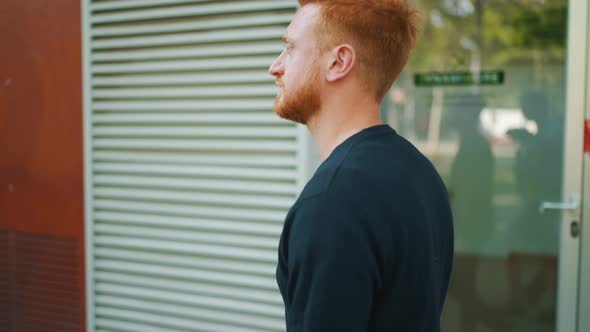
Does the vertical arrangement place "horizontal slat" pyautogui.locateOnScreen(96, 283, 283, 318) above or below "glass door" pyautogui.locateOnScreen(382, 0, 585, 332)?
below

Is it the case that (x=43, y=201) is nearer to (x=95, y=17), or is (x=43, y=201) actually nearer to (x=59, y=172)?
(x=59, y=172)

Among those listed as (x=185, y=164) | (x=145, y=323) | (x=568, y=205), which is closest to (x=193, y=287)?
(x=145, y=323)

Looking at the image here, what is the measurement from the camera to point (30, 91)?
432 centimetres

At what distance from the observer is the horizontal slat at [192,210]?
146 inches

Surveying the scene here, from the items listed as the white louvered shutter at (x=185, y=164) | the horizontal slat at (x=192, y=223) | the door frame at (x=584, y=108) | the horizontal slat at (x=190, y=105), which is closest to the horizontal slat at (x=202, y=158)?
the white louvered shutter at (x=185, y=164)

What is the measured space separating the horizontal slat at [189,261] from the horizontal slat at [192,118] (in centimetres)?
92

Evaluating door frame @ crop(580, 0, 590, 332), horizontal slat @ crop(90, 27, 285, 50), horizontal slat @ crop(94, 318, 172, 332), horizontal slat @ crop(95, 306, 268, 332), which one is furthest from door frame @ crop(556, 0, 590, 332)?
horizontal slat @ crop(94, 318, 172, 332)

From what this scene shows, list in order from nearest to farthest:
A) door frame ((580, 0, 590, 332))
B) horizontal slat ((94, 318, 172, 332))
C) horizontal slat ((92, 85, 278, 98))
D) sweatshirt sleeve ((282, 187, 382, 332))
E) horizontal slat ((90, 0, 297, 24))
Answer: sweatshirt sleeve ((282, 187, 382, 332)), door frame ((580, 0, 590, 332)), horizontal slat ((90, 0, 297, 24)), horizontal slat ((92, 85, 278, 98)), horizontal slat ((94, 318, 172, 332))

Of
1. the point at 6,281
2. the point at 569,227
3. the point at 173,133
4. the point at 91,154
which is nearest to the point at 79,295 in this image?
the point at 6,281

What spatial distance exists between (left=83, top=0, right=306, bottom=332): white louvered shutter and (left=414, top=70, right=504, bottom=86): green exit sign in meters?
0.98

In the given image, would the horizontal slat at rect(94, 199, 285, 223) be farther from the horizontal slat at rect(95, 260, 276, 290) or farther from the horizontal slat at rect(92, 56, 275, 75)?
the horizontal slat at rect(92, 56, 275, 75)

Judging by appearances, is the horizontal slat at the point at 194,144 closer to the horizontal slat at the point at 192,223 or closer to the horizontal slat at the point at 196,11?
the horizontal slat at the point at 192,223

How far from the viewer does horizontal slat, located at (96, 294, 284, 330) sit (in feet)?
12.2

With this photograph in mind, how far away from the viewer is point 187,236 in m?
3.95
